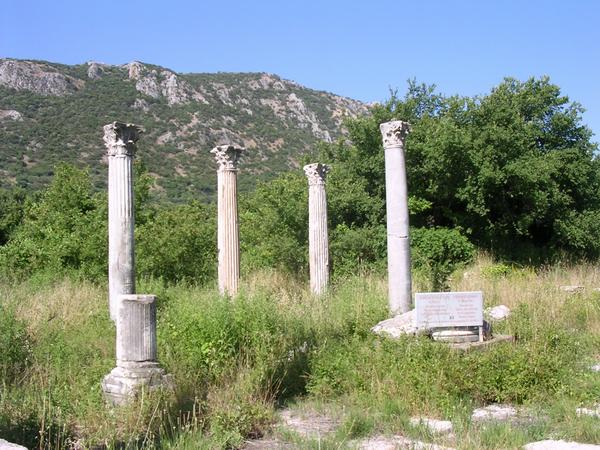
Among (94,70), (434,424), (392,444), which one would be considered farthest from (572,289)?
(94,70)

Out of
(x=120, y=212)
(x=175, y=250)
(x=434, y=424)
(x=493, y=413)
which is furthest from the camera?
(x=175, y=250)

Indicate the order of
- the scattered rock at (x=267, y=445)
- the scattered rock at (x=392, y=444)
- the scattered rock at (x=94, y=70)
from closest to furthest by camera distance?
the scattered rock at (x=392, y=444) < the scattered rock at (x=267, y=445) < the scattered rock at (x=94, y=70)

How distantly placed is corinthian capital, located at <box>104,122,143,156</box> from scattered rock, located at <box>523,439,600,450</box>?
27.5 ft

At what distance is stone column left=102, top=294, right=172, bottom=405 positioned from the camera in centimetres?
779

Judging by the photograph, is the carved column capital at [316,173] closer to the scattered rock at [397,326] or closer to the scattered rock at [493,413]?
the scattered rock at [397,326]

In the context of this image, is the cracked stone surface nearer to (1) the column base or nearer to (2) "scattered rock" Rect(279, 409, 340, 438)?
(2) "scattered rock" Rect(279, 409, 340, 438)

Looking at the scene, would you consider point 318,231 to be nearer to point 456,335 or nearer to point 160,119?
point 456,335

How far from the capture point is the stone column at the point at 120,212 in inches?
433

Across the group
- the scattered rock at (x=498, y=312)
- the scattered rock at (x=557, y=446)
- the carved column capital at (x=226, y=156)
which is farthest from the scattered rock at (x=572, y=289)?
the scattered rock at (x=557, y=446)

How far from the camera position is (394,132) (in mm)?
12289

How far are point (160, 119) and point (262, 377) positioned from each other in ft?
209

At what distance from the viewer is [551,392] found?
7.72 meters

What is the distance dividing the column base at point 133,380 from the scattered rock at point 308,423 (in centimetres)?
150

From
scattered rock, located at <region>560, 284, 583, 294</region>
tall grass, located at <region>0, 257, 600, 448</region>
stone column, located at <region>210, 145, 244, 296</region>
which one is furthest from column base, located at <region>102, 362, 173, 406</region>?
scattered rock, located at <region>560, 284, 583, 294</region>
